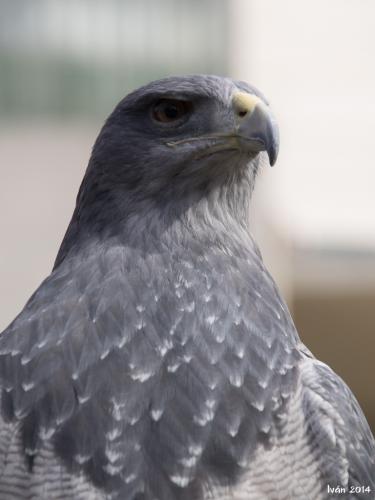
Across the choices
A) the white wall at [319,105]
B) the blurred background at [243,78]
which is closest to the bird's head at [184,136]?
the blurred background at [243,78]

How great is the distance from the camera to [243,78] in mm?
18938

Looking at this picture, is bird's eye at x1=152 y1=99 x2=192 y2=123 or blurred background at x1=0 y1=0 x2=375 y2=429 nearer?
bird's eye at x1=152 y1=99 x2=192 y2=123

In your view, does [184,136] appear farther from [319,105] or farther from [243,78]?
[319,105]

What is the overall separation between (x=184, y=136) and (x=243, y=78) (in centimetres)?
1386

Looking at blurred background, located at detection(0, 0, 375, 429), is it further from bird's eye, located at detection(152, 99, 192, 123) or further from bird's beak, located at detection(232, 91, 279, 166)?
bird's beak, located at detection(232, 91, 279, 166)

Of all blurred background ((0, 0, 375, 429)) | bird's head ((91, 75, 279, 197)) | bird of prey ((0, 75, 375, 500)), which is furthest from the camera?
blurred background ((0, 0, 375, 429))

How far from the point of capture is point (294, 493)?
4617 mm

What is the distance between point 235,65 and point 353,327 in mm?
4353

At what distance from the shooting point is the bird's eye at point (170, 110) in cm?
522

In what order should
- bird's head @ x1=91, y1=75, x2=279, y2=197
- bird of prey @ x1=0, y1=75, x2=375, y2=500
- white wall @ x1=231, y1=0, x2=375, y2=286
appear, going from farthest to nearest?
white wall @ x1=231, y1=0, x2=375, y2=286 → bird's head @ x1=91, y1=75, x2=279, y2=197 → bird of prey @ x1=0, y1=75, x2=375, y2=500

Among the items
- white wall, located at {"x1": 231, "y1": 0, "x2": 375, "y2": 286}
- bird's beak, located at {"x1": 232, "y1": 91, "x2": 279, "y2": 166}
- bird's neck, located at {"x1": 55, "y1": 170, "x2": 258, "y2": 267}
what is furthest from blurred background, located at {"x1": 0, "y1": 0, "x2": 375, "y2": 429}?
bird's beak, located at {"x1": 232, "y1": 91, "x2": 279, "y2": 166}

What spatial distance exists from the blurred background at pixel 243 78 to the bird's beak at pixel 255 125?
12.9m

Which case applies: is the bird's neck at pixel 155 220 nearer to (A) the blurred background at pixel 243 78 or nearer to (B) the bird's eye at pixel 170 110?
(B) the bird's eye at pixel 170 110

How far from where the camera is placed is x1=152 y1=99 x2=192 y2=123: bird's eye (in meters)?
5.22
